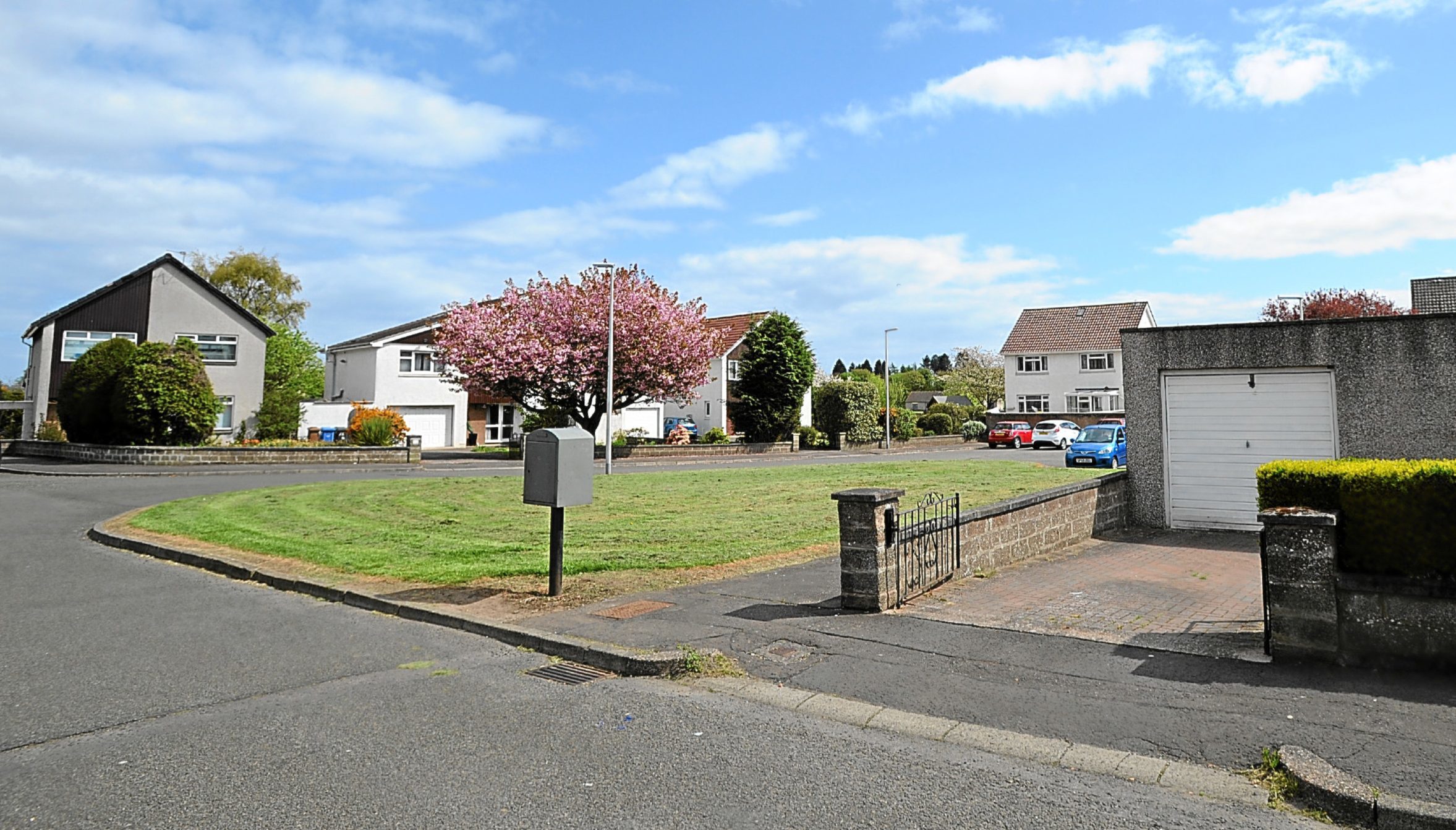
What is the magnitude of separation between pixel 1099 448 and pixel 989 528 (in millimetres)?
23378

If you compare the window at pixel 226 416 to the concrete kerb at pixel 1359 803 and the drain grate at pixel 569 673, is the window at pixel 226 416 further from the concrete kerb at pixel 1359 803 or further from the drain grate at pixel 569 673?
the concrete kerb at pixel 1359 803

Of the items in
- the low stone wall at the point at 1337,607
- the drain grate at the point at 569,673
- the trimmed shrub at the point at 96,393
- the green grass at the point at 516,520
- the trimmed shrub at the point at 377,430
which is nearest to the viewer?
the low stone wall at the point at 1337,607

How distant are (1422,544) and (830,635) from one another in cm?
411

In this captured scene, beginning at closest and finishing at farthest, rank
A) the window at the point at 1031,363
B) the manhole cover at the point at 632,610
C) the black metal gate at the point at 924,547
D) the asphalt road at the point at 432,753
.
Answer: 1. the asphalt road at the point at 432,753
2. the manhole cover at the point at 632,610
3. the black metal gate at the point at 924,547
4. the window at the point at 1031,363

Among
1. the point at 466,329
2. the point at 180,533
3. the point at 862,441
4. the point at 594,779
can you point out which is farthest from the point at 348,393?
the point at 594,779

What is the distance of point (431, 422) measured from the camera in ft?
154

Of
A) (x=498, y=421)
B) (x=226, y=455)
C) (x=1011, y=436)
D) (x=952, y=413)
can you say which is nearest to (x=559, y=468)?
(x=226, y=455)

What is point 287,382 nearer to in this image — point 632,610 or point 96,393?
point 96,393

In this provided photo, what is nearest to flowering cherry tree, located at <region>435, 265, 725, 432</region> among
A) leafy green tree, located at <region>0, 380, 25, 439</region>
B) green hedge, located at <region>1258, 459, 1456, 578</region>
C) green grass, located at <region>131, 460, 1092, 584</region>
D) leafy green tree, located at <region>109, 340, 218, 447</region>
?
leafy green tree, located at <region>109, 340, 218, 447</region>

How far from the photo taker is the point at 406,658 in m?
6.59

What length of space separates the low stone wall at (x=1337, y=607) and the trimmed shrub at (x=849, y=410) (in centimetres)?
4366

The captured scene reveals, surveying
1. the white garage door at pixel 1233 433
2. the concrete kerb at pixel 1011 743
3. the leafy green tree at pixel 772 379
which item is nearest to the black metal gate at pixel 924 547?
the concrete kerb at pixel 1011 743

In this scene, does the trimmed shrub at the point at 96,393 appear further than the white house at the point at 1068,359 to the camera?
No

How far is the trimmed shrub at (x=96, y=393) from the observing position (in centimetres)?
2961
